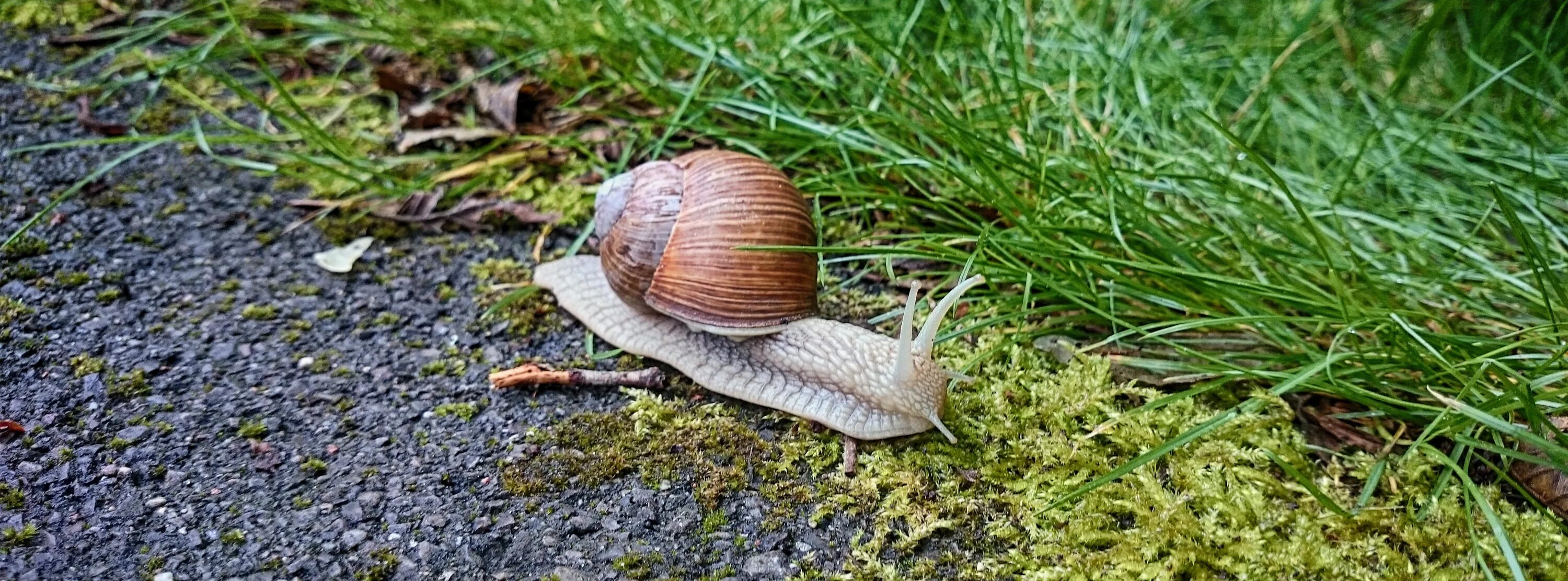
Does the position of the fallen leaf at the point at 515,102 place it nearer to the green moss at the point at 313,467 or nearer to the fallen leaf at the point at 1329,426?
the green moss at the point at 313,467

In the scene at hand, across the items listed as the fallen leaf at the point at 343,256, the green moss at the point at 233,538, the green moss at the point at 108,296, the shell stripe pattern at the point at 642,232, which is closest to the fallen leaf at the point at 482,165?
the fallen leaf at the point at 343,256

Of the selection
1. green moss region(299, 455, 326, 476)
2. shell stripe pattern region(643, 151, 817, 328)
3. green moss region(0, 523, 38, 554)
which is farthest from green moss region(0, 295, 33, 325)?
shell stripe pattern region(643, 151, 817, 328)

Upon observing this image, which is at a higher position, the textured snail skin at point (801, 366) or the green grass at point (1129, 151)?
the green grass at point (1129, 151)

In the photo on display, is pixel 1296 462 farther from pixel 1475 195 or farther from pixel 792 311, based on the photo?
pixel 1475 195

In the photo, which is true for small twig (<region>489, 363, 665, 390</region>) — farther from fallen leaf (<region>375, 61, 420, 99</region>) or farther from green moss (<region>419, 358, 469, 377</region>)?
fallen leaf (<region>375, 61, 420, 99</region>)

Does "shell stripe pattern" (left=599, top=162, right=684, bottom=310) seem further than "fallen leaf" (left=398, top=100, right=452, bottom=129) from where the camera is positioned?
No
